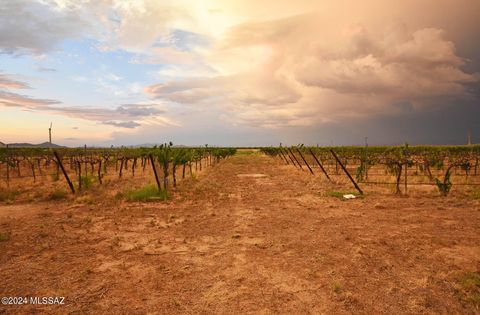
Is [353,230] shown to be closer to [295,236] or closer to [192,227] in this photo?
[295,236]

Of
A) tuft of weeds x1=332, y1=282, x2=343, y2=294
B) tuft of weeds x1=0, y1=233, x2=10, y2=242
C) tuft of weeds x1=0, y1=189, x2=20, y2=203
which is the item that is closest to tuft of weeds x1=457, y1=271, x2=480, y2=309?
tuft of weeds x1=332, y1=282, x2=343, y2=294

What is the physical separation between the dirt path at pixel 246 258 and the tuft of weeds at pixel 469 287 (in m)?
0.15

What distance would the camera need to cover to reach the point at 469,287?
16.9 ft

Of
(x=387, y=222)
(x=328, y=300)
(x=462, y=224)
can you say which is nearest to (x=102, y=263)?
(x=328, y=300)

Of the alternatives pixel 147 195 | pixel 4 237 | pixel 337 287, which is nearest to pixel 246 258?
pixel 337 287

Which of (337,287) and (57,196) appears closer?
(337,287)

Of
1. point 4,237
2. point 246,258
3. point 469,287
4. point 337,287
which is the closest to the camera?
point 469,287

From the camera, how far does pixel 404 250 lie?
23.5ft

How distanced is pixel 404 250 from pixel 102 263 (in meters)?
6.78

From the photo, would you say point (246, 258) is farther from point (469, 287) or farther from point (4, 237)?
point (4, 237)

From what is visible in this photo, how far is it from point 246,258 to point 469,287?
405 cm

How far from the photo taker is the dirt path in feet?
16.0

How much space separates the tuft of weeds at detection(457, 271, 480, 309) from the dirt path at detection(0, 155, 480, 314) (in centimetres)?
15

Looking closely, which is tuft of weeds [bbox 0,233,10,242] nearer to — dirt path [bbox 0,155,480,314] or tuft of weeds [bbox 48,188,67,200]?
→ dirt path [bbox 0,155,480,314]
